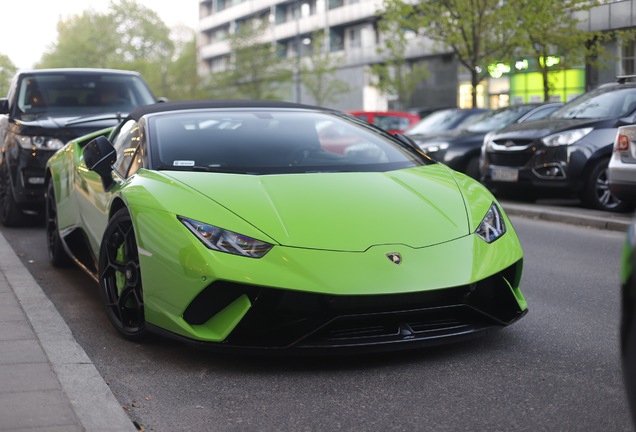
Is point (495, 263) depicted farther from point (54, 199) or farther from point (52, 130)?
point (52, 130)

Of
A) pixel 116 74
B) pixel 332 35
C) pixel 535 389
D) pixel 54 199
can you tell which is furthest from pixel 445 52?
pixel 535 389

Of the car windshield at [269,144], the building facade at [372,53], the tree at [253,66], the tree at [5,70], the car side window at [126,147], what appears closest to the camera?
the car windshield at [269,144]

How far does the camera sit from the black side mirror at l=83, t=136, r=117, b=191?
5.89m

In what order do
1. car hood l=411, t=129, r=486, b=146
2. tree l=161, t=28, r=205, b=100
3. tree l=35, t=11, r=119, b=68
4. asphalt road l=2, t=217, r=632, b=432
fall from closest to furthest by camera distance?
1. asphalt road l=2, t=217, r=632, b=432
2. car hood l=411, t=129, r=486, b=146
3. tree l=161, t=28, r=205, b=100
4. tree l=35, t=11, r=119, b=68

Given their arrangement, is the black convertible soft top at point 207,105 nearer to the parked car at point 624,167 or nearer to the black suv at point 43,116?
the black suv at point 43,116

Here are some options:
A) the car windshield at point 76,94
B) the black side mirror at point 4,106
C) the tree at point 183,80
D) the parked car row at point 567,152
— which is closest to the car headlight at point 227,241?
the parked car row at point 567,152

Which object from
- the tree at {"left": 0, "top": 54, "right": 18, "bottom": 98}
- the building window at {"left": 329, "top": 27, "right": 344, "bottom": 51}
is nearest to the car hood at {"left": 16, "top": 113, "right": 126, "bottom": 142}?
the tree at {"left": 0, "top": 54, "right": 18, "bottom": 98}

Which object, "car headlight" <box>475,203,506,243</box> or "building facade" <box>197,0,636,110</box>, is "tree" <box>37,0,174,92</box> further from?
"car headlight" <box>475,203,506,243</box>

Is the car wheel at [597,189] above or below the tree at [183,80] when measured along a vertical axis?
below

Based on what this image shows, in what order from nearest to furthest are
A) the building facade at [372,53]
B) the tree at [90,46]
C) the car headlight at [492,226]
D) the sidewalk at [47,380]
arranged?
the sidewalk at [47,380]
the car headlight at [492,226]
the building facade at [372,53]
the tree at [90,46]

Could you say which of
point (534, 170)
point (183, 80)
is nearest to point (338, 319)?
point (534, 170)

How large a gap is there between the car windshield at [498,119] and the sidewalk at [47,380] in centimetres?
1164

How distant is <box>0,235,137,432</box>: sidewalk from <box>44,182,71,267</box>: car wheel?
1632 millimetres

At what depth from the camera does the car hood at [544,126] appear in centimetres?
1237
